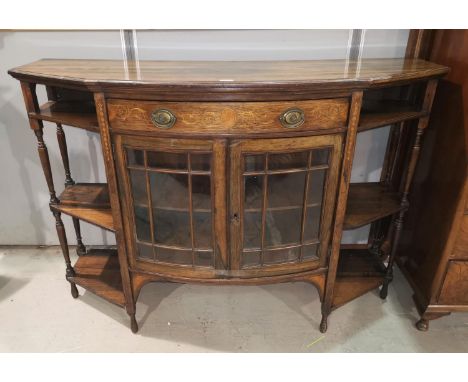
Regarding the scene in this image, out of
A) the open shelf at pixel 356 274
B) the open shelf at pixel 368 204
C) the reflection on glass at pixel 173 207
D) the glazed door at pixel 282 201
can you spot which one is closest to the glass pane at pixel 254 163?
the glazed door at pixel 282 201

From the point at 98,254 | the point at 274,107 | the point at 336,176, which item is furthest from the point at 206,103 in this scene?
the point at 98,254

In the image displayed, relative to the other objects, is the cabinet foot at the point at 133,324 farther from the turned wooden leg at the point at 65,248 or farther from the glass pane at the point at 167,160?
the glass pane at the point at 167,160

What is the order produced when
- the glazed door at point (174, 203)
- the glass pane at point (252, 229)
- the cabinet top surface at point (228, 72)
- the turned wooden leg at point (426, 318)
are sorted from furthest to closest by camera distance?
the turned wooden leg at point (426, 318)
the glass pane at point (252, 229)
the glazed door at point (174, 203)
the cabinet top surface at point (228, 72)

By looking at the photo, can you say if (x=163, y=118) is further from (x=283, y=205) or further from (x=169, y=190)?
(x=283, y=205)

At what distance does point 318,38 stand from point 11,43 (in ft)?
4.03

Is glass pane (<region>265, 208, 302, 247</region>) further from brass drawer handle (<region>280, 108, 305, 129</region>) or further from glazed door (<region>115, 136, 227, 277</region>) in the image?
brass drawer handle (<region>280, 108, 305, 129</region>)

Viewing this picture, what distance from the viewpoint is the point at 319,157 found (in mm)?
1151

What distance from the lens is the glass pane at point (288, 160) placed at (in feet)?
3.70

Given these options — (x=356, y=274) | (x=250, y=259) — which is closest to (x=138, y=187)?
(x=250, y=259)

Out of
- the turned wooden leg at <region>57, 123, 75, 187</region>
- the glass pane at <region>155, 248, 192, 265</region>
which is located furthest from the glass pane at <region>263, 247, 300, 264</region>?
the turned wooden leg at <region>57, 123, 75, 187</region>

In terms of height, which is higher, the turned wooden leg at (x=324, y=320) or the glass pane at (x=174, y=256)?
the glass pane at (x=174, y=256)

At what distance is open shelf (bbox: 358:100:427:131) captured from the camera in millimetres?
1193

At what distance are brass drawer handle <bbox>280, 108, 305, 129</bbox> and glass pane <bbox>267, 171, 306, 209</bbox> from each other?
0.16 meters

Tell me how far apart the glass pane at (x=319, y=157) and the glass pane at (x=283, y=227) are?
171mm
